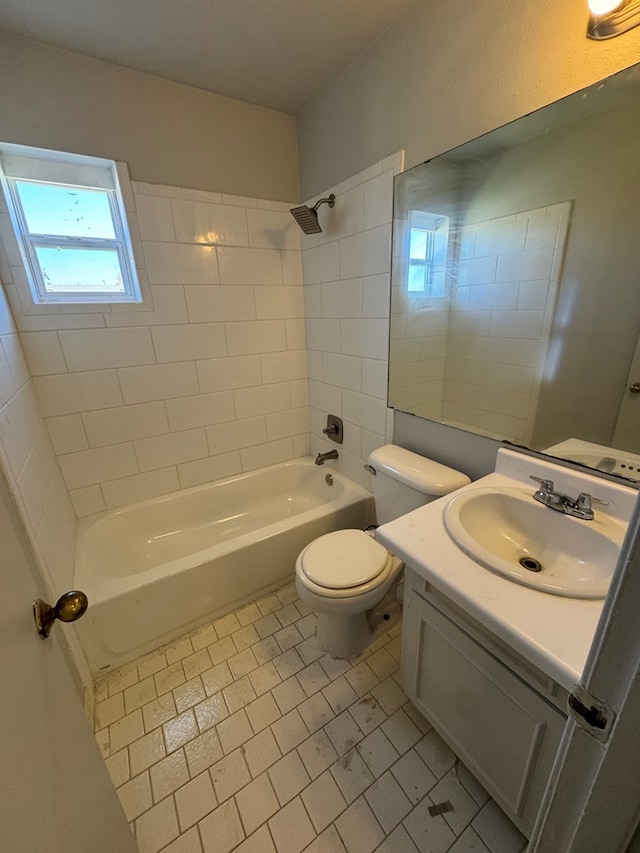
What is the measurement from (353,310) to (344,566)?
1.22 m

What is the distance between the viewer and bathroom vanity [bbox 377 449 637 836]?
2.20ft

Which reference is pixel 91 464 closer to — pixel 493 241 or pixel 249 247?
pixel 249 247

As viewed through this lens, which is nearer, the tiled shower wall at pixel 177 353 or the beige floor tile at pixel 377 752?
the beige floor tile at pixel 377 752

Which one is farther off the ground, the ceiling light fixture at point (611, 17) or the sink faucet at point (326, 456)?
the ceiling light fixture at point (611, 17)

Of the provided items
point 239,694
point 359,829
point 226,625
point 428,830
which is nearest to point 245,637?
point 226,625

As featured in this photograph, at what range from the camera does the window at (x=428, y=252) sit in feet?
4.52

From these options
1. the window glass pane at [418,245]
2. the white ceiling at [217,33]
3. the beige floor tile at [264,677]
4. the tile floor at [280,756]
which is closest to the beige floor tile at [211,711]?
the tile floor at [280,756]

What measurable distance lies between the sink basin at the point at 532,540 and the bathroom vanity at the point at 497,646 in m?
0.02

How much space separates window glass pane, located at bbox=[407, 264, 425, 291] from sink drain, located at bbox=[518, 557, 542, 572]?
1.10 m

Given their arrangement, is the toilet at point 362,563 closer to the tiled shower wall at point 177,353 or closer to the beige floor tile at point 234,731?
the beige floor tile at point 234,731

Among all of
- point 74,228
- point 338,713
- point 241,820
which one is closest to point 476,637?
point 338,713

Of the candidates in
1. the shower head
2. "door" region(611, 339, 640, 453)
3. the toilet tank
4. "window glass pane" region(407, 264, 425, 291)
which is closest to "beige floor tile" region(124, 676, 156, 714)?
the toilet tank

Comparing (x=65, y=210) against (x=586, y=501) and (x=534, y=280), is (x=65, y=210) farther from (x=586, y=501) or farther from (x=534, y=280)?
(x=586, y=501)

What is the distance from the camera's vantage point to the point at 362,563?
1.35 meters
